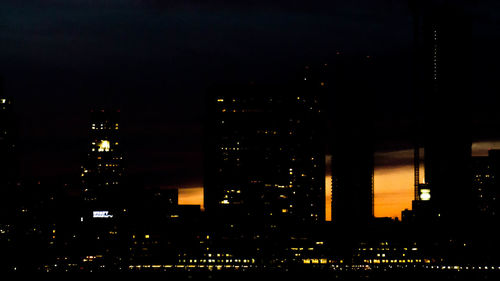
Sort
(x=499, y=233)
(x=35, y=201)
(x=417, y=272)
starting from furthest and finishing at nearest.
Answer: (x=35, y=201) → (x=499, y=233) → (x=417, y=272)

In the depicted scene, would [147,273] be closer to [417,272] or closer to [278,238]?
[278,238]

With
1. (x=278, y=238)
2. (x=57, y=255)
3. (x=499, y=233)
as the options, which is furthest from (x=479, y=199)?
(x=57, y=255)

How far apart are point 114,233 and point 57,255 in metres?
12.8

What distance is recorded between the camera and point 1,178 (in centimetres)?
19000

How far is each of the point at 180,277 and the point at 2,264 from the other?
1444 inches

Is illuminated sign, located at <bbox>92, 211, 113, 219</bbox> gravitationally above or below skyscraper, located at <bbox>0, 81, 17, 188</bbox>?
below

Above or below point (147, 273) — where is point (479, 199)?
above

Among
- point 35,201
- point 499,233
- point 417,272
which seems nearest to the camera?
point 417,272

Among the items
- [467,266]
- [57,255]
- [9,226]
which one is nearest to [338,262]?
[467,266]

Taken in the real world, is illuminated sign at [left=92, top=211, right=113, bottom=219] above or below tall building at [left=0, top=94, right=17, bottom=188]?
below

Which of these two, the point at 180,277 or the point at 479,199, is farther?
the point at 479,199

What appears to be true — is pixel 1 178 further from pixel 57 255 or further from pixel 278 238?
pixel 278 238

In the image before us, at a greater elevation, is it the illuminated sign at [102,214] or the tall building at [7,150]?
the tall building at [7,150]

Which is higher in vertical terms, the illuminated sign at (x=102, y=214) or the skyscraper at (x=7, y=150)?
the skyscraper at (x=7, y=150)
